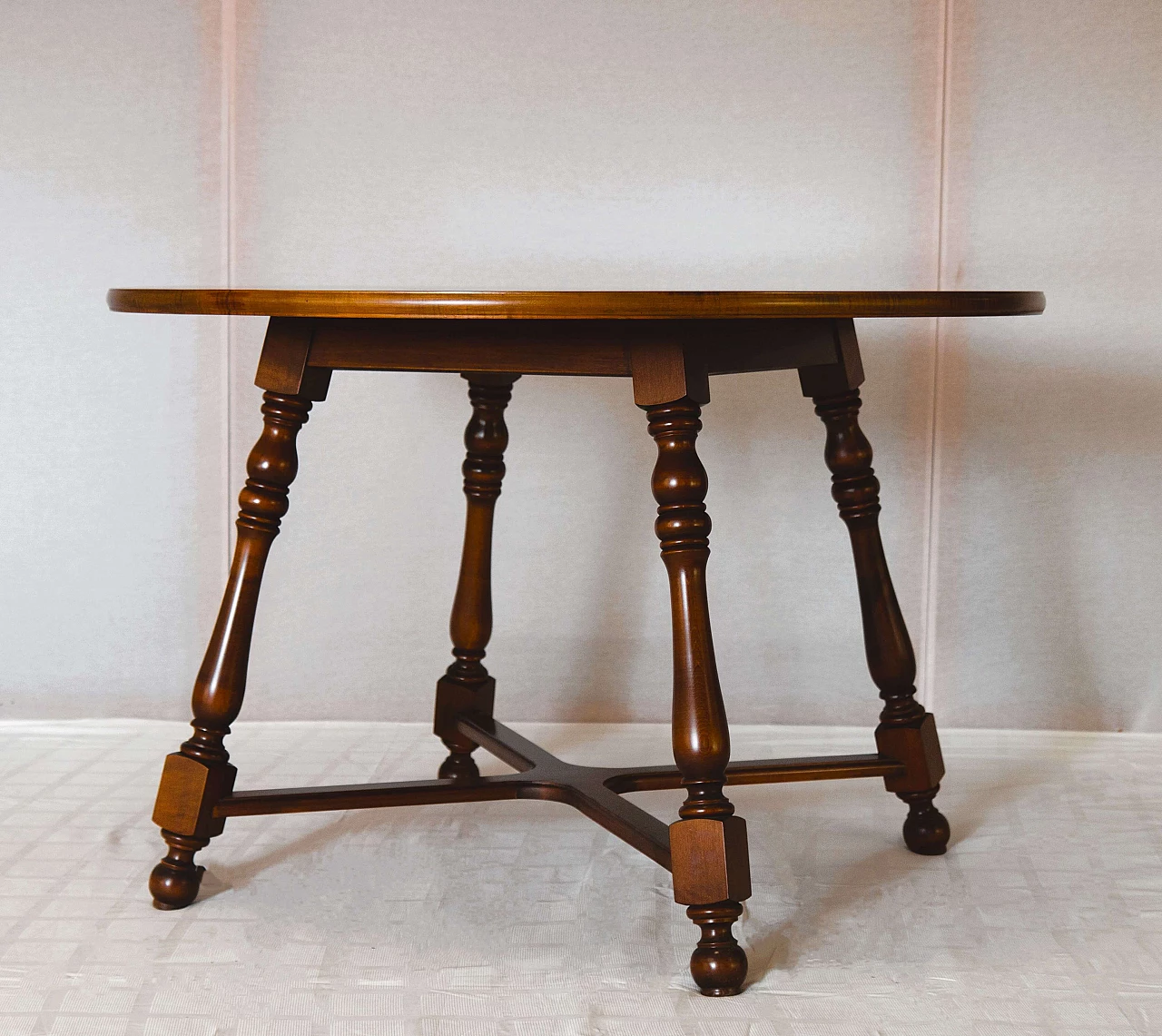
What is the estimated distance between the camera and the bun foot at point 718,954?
39.2 inches

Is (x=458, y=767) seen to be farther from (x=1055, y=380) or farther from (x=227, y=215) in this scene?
(x=1055, y=380)

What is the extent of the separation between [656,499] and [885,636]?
386 mm

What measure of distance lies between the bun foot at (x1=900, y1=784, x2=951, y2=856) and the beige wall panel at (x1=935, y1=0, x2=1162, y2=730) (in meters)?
0.56

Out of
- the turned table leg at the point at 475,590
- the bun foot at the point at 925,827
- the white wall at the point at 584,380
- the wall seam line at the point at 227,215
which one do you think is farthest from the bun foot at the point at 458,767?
the bun foot at the point at 925,827

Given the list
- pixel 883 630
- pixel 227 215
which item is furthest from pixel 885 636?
pixel 227 215

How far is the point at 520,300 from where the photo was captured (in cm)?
97

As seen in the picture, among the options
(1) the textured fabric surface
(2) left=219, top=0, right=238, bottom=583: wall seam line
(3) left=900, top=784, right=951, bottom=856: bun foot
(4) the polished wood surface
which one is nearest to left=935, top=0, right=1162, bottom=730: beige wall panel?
(1) the textured fabric surface

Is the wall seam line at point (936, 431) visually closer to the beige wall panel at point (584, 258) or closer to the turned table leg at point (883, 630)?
the beige wall panel at point (584, 258)

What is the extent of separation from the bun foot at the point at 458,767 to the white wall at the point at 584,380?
1.01 feet

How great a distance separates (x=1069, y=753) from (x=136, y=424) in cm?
144

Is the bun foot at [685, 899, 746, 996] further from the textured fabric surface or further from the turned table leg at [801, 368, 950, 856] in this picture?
the turned table leg at [801, 368, 950, 856]

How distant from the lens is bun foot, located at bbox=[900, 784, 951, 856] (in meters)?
1.32

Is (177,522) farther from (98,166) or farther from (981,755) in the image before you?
(981,755)

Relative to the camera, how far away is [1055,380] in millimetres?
1821
